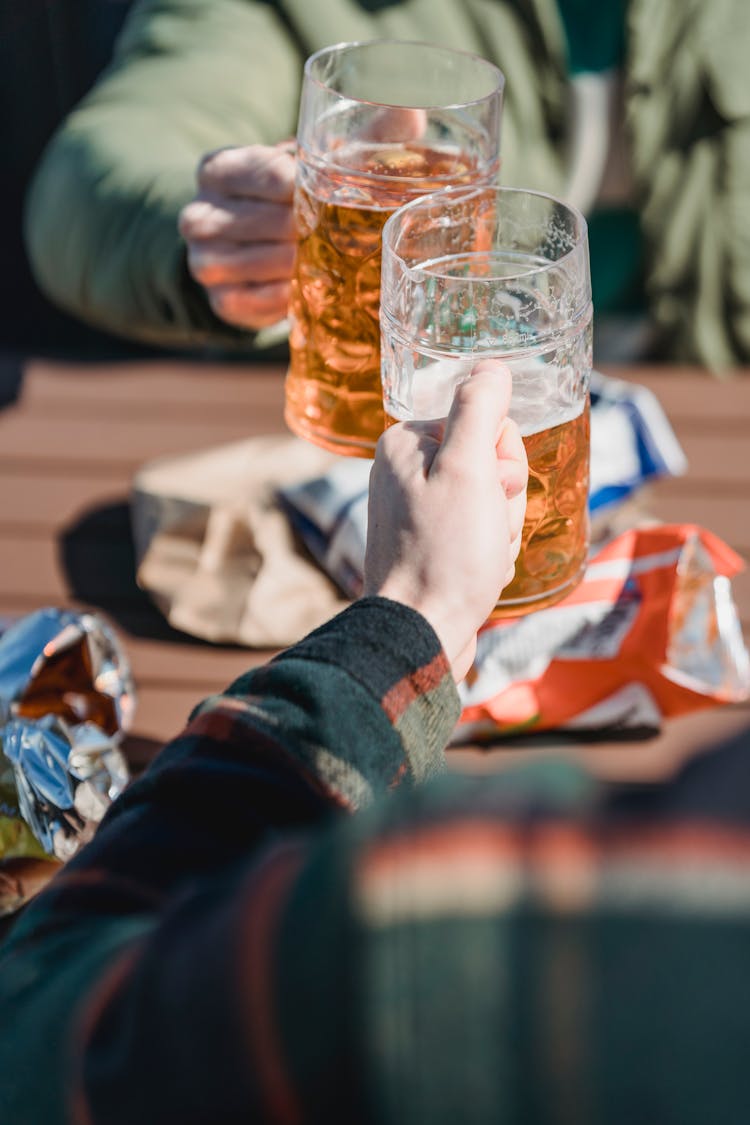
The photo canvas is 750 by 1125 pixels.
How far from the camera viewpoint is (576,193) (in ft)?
5.91

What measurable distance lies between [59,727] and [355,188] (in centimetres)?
41

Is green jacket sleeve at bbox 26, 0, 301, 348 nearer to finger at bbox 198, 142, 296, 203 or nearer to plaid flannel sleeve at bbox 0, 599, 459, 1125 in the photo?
finger at bbox 198, 142, 296, 203

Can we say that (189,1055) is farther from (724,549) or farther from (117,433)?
(117,433)

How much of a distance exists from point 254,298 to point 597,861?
91cm

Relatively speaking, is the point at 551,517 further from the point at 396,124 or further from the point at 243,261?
the point at 243,261

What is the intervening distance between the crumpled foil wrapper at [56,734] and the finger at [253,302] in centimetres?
35

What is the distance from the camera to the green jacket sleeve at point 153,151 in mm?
1400

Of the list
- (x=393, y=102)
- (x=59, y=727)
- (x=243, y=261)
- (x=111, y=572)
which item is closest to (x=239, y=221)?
(x=243, y=261)

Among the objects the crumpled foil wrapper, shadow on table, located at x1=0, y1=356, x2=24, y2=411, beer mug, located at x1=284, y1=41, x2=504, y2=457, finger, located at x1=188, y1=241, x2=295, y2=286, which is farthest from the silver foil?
shadow on table, located at x1=0, y1=356, x2=24, y2=411

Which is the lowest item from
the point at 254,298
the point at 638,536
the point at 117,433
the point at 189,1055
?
the point at 117,433

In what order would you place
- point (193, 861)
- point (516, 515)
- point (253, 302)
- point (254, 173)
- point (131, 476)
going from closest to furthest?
point (193, 861), point (516, 515), point (254, 173), point (253, 302), point (131, 476)

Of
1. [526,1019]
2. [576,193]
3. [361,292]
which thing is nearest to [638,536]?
[361,292]

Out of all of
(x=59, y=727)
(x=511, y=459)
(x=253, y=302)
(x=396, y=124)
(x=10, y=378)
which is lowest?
(x=10, y=378)

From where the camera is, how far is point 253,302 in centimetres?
115
